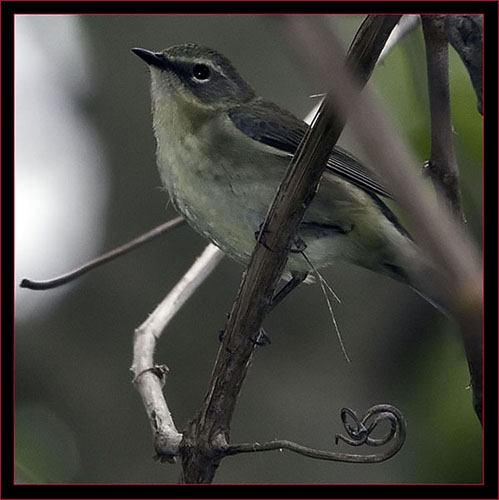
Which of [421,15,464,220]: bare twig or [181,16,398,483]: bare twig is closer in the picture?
[421,15,464,220]: bare twig

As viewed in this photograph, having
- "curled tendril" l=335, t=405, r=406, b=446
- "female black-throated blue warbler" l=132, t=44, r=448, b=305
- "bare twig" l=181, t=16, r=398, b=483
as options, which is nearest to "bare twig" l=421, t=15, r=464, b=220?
"bare twig" l=181, t=16, r=398, b=483

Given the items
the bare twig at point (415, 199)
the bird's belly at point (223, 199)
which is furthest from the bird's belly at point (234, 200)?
the bare twig at point (415, 199)

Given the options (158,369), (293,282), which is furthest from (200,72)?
(158,369)

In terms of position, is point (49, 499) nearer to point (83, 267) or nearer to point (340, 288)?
point (83, 267)

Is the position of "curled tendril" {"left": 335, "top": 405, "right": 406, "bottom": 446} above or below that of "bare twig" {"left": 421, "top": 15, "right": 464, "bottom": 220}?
below

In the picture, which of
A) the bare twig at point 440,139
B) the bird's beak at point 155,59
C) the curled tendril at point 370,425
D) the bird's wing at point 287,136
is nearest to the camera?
the bare twig at point 440,139

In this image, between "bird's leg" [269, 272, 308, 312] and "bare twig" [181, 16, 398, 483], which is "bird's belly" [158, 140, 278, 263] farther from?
"bare twig" [181, 16, 398, 483]

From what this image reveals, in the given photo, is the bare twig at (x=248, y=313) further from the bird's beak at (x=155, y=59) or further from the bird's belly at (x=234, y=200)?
the bird's beak at (x=155, y=59)
